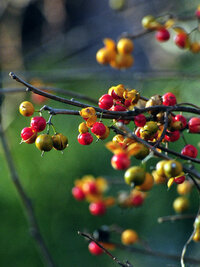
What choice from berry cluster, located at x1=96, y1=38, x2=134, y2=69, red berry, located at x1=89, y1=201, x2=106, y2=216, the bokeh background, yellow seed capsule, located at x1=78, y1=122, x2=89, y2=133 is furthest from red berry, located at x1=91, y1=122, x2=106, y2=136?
the bokeh background

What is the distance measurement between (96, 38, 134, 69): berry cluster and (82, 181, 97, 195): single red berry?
2.89ft

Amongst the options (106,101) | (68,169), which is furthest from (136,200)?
(68,169)

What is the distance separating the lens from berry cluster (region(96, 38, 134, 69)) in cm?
238

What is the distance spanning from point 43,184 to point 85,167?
503mm

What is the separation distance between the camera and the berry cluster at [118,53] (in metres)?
2.38

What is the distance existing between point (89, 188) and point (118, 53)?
98 centimetres

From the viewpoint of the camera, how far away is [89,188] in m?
2.88

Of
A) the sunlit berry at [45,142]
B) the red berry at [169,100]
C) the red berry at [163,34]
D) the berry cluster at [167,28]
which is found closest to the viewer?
the sunlit berry at [45,142]

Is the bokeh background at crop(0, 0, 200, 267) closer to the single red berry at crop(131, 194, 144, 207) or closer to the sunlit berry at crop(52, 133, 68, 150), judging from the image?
the single red berry at crop(131, 194, 144, 207)

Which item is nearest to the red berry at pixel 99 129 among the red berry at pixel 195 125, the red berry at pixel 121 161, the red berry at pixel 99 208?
the red berry at pixel 121 161

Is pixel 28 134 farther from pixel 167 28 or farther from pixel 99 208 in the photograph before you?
pixel 99 208

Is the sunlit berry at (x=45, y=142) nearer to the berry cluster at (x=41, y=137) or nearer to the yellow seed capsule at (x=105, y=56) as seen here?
the berry cluster at (x=41, y=137)

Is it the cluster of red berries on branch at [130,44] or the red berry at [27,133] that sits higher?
the cluster of red berries on branch at [130,44]

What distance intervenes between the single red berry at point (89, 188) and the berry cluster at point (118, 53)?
881 millimetres
